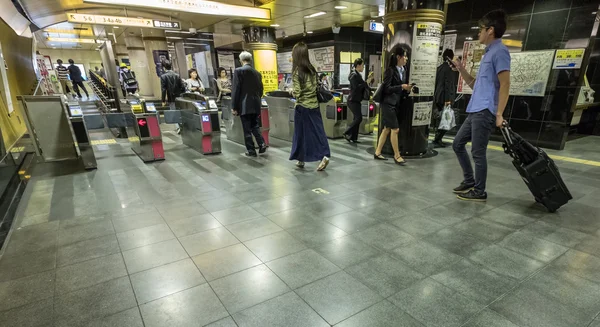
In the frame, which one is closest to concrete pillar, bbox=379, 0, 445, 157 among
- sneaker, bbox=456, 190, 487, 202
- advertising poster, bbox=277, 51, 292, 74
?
sneaker, bbox=456, 190, 487, 202

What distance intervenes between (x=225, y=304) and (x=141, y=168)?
3.53 metres

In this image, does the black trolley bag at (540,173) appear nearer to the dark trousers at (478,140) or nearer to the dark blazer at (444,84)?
the dark trousers at (478,140)

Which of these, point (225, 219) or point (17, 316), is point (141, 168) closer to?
point (225, 219)

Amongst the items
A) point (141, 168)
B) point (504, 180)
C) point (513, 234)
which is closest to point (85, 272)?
point (141, 168)

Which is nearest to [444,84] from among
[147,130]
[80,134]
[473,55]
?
[473,55]

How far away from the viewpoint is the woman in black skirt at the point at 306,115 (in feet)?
12.9

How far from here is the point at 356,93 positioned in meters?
5.89

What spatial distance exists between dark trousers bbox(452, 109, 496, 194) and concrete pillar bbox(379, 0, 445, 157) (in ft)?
→ 5.18

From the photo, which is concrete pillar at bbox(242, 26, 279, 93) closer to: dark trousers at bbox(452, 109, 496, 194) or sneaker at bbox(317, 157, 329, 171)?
sneaker at bbox(317, 157, 329, 171)

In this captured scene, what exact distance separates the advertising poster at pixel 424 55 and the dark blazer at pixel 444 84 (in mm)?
780

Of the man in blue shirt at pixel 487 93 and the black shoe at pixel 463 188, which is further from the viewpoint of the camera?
the black shoe at pixel 463 188

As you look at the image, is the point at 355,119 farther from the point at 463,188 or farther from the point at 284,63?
the point at 284,63

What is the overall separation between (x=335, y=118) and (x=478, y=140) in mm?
3727

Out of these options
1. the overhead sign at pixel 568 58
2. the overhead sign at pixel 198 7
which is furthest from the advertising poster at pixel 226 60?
the overhead sign at pixel 568 58
